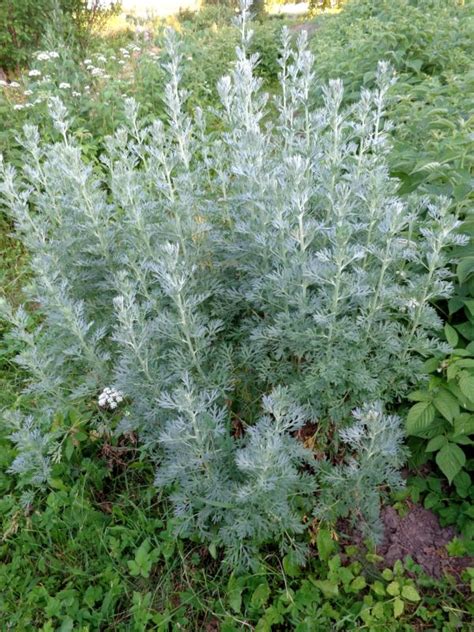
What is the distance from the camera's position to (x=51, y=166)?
9.75 ft

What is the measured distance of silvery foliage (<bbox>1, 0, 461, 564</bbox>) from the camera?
197 centimetres

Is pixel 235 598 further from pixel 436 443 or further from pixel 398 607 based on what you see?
pixel 436 443

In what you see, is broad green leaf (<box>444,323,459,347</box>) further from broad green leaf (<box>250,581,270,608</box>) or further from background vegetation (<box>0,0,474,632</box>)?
broad green leaf (<box>250,581,270,608</box>)

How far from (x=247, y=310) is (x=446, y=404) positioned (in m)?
1.06

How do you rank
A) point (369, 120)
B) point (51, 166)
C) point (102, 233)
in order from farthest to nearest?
point (51, 166) → point (102, 233) → point (369, 120)

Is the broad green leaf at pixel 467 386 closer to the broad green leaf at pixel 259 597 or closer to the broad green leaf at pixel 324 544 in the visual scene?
the broad green leaf at pixel 324 544

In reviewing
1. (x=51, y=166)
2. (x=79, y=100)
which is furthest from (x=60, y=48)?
(x=51, y=166)

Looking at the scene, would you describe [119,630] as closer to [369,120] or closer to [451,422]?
[451,422]

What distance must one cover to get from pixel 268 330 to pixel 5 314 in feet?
4.31

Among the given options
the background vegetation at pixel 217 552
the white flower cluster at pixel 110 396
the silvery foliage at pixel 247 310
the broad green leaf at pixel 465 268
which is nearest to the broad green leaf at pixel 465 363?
the background vegetation at pixel 217 552

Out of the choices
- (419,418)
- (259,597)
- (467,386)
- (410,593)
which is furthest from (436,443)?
(259,597)

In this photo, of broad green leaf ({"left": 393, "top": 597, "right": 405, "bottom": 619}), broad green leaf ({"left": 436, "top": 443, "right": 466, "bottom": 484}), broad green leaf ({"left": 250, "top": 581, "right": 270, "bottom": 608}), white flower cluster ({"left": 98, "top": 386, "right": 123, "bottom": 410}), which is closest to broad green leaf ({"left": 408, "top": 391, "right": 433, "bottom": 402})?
broad green leaf ({"left": 436, "top": 443, "right": 466, "bottom": 484})

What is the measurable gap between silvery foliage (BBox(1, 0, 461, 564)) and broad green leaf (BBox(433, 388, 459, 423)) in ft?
0.50

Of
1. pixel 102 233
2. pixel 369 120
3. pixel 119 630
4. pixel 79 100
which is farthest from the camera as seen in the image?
pixel 79 100
